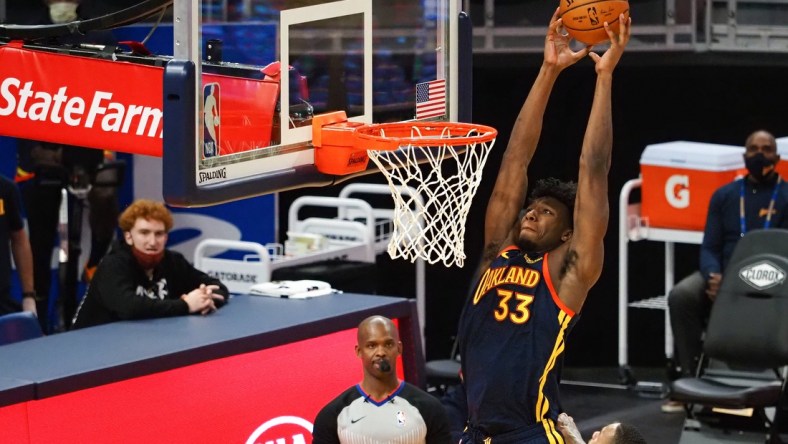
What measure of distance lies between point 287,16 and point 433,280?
18.6 ft

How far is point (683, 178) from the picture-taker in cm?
1014

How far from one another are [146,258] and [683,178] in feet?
15.5

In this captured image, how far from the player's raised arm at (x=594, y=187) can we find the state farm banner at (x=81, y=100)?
6.68ft

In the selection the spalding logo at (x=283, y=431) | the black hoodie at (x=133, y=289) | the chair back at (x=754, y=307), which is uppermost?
the black hoodie at (x=133, y=289)

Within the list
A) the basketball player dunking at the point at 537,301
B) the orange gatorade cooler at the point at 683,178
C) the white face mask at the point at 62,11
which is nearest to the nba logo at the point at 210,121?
the basketball player dunking at the point at 537,301

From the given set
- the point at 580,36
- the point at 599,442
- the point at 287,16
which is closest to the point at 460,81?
the point at 287,16

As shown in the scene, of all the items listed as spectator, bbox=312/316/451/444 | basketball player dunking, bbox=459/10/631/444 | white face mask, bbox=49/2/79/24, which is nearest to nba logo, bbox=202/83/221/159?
spectator, bbox=312/316/451/444

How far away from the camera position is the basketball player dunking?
4.74 meters

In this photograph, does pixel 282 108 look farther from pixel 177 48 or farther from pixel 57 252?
pixel 57 252

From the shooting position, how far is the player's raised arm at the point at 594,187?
15.3 ft

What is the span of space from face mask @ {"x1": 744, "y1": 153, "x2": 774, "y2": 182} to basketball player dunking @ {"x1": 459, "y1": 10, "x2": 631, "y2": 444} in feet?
15.5

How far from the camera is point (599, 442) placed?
4.19 m

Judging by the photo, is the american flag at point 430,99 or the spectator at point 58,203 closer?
the american flag at point 430,99

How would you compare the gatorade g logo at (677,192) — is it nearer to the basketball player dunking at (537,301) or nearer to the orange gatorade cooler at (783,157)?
the orange gatorade cooler at (783,157)
